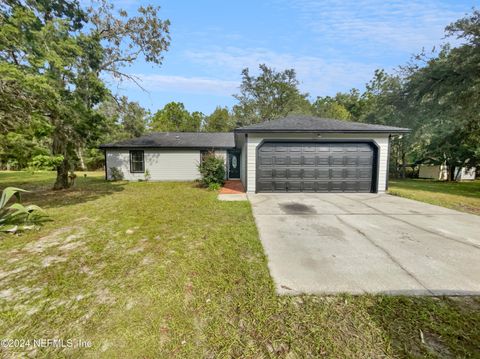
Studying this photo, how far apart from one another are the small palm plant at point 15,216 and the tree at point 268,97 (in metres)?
25.2

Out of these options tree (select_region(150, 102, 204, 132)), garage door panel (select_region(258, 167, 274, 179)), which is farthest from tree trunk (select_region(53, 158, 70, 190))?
tree (select_region(150, 102, 204, 132))

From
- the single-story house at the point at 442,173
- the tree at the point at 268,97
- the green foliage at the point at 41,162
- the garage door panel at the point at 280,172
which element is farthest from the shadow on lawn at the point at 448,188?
the tree at the point at 268,97

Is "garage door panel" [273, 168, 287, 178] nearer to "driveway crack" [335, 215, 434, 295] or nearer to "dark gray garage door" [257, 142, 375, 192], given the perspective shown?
"dark gray garage door" [257, 142, 375, 192]

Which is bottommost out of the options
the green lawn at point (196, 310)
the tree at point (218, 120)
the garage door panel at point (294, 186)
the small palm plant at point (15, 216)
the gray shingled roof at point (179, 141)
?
the green lawn at point (196, 310)

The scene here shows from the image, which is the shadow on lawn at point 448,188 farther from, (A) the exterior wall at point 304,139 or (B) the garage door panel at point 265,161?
(B) the garage door panel at point 265,161

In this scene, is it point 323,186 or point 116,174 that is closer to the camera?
point 323,186

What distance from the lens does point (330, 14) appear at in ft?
25.5

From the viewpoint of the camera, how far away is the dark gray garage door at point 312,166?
28.7ft

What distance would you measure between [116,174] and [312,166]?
11.8m

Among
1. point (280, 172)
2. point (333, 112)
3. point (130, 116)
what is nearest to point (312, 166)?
point (280, 172)

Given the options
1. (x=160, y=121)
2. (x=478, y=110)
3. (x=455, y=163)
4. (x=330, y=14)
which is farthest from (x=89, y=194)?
(x=160, y=121)

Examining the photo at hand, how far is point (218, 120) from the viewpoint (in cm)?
3616

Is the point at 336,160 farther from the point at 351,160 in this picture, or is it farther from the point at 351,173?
the point at 351,173

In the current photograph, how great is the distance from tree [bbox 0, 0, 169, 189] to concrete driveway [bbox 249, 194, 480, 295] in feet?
21.3
